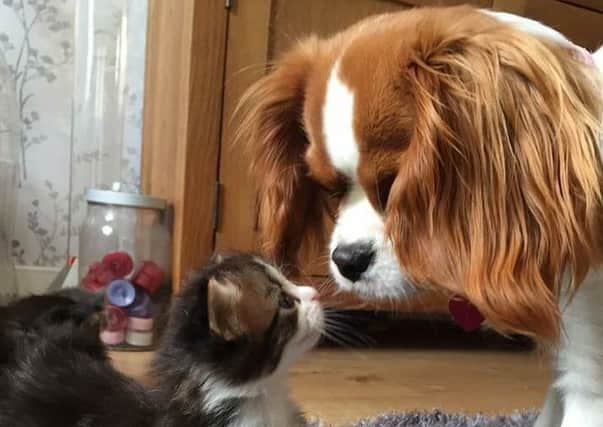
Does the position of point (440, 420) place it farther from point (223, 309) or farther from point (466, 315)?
point (223, 309)

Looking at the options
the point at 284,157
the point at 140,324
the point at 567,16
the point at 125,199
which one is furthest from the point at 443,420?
the point at 567,16

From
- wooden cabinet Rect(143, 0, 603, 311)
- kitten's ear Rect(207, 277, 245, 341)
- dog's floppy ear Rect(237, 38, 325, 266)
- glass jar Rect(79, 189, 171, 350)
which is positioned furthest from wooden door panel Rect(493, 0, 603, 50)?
kitten's ear Rect(207, 277, 245, 341)

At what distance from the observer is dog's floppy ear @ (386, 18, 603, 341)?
81 centimetres

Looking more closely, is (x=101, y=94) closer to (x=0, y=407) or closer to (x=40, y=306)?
(x=40, y=306)

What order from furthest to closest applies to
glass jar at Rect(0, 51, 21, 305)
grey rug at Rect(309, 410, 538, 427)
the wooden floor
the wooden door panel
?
1. glass jar at Rect(0, 51, 21, 305)
2. the wooden door panel
3. the wooden floor
4. grey rug at Rect(309, 410, 538, 427)

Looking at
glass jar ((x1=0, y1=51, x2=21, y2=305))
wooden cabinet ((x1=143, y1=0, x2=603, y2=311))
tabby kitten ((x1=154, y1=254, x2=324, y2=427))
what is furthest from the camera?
glass jar ((x1=0, y1=51, x2=21, y2=305))

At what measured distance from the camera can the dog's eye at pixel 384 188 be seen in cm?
89

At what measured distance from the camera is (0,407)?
3.23 ft

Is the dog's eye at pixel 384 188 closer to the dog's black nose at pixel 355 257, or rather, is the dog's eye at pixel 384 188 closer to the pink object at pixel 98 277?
the dog's black nose at pixel 355 257

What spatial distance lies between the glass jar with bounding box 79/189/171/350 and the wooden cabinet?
9cm

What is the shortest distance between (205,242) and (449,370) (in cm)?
62

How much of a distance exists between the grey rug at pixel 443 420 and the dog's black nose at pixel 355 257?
35cm

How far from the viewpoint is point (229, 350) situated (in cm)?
92

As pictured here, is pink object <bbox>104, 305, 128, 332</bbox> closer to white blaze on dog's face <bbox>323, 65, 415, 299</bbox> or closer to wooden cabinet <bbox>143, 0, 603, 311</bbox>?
wooden cabinet <bbox>143, 0, 603, 311</bbox>
